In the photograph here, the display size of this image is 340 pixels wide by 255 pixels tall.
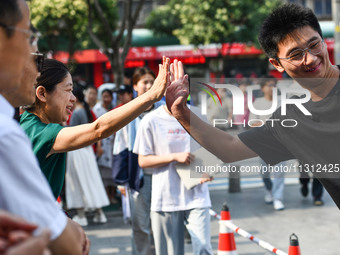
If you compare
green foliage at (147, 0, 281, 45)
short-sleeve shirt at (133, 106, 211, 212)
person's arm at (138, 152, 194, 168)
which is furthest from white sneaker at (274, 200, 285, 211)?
green foliage at (147, 0, 281, 45)

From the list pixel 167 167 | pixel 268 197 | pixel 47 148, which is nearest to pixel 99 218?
pixel 268 197

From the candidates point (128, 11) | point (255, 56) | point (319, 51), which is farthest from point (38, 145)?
point (255, 56)

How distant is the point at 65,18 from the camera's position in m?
19.6

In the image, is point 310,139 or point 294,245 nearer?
point 310,139

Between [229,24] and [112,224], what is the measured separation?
1759cm

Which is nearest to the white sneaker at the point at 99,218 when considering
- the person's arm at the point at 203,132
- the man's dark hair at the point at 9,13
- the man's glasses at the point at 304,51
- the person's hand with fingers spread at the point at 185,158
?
the person's hand with fingers spread at the point at 185,158

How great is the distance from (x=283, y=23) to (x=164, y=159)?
7.54 ft

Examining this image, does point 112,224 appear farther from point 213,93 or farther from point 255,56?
point 255,56

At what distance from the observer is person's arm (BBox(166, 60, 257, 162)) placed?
3150 millimetres

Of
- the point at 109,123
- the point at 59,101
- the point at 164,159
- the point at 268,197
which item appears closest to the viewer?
the point at 109,123

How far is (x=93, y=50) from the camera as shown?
29.9 meters

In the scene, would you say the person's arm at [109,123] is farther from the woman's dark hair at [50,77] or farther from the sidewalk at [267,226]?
the sidewalk at [267,226]

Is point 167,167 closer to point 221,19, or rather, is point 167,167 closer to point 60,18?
point 60,18

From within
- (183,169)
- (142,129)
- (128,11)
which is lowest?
(183,169)
